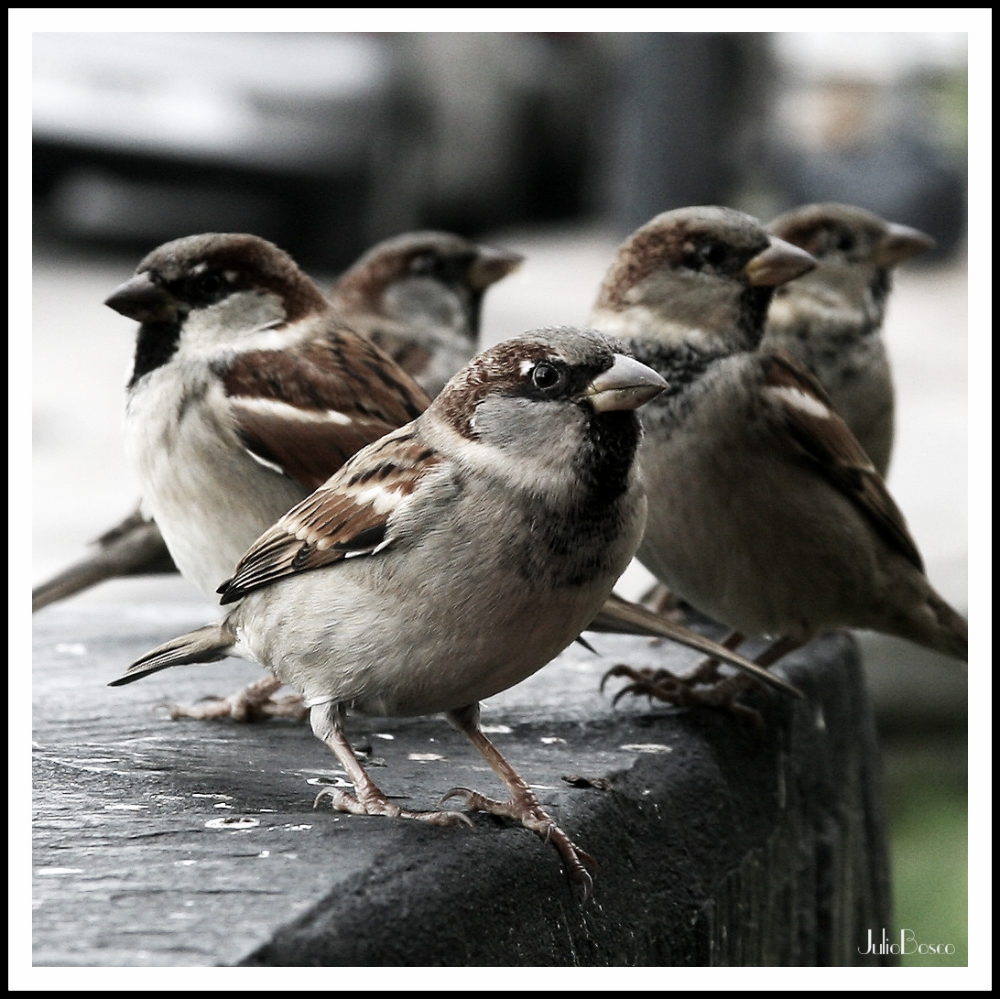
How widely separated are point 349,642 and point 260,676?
103 centimetres

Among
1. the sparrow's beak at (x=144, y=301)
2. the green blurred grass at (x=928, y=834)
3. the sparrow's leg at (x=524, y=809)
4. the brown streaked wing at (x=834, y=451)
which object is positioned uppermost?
the sparrow's beak at (x=144, y=301)

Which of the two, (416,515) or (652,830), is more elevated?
(416,515)

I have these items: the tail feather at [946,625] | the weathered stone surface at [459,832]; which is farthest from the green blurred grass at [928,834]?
the tail feather at [946,625]

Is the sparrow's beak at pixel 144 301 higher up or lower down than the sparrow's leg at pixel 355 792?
higher up

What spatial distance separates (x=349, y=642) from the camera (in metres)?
2.14

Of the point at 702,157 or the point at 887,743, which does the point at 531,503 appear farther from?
the point at 702,157

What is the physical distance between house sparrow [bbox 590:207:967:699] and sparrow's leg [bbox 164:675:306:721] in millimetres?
589

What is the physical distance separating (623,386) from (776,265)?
77cm

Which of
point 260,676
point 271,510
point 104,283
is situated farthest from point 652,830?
point 104,283

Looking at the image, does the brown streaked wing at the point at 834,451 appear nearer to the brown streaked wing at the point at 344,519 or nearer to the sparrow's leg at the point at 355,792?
the brown streaked wing at the point at 344,519

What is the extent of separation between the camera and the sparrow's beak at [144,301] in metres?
2.60

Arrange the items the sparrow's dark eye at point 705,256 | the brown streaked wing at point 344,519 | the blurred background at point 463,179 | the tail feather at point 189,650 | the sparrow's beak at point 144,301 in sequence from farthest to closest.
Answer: the blurred background at point 463,179
the sparrow's dark eye at point 705,256
the sparrow's beak at point 144,301
the tail feather at point 189,650
the brown streaked wing at point 344,519

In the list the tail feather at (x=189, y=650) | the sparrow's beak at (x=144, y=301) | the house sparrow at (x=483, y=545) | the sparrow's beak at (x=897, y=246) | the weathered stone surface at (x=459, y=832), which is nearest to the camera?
the weathered stone surface at (x=459, y=832)

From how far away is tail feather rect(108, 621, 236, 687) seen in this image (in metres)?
2.41
